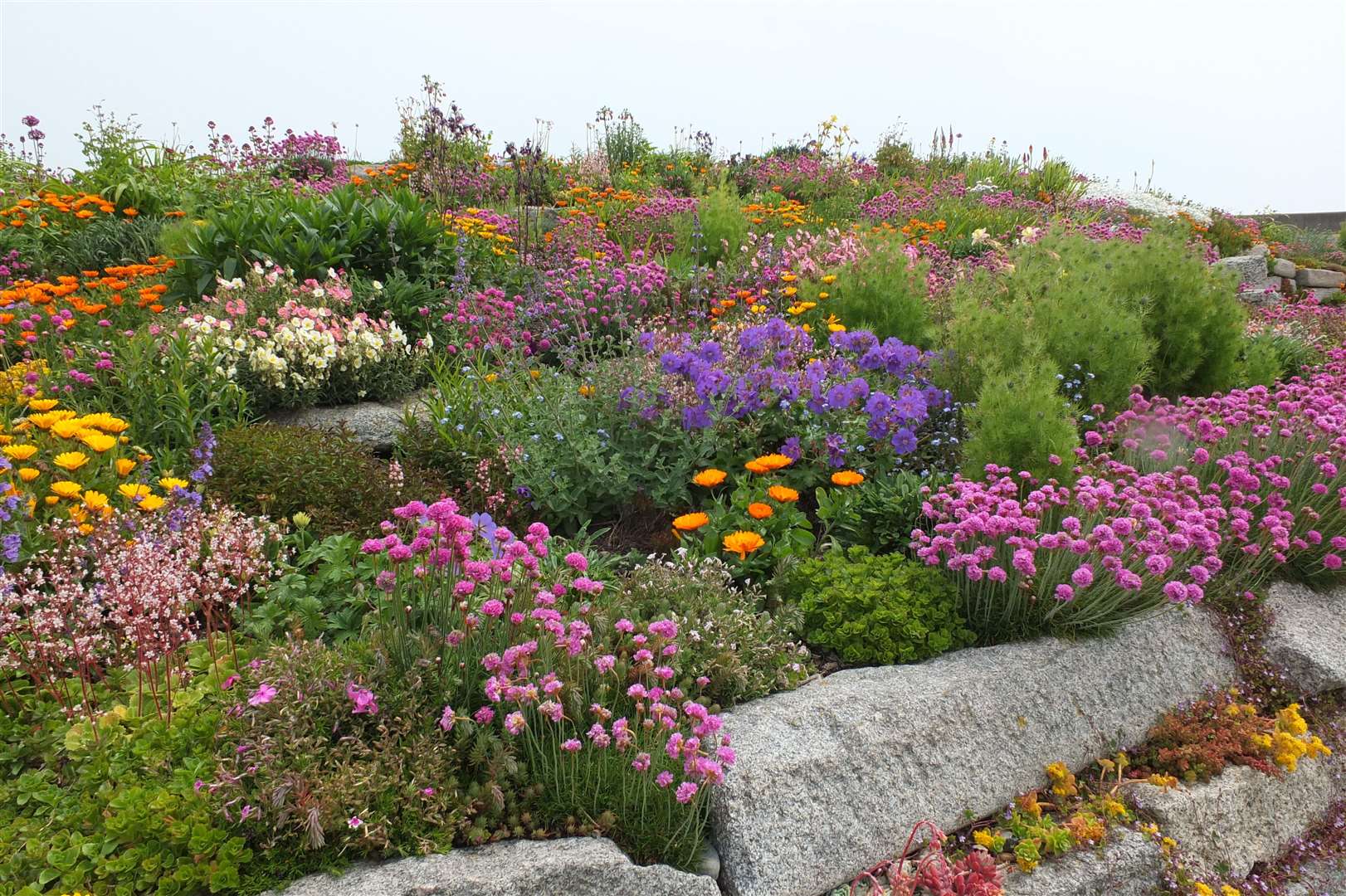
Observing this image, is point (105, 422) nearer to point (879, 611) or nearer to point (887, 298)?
point (879, 611)

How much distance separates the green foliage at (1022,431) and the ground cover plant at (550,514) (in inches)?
0.7

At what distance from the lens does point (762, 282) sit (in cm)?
802

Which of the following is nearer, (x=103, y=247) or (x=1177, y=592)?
(x=1177, y=592)

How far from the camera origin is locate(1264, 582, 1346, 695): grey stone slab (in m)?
4.38

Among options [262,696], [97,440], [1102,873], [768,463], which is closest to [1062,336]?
[768,463]

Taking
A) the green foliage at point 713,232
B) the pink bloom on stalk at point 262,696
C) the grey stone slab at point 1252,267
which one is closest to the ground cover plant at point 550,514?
the pink bloom on stalk at point 262,696

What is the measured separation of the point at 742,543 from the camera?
4.00 metres

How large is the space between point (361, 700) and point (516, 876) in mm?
645

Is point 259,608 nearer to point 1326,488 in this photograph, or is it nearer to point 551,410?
point 551,410

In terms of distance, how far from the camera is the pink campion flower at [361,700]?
262 cm

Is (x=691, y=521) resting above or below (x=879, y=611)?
above

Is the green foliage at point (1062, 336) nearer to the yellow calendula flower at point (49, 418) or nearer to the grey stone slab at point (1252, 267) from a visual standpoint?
the yellow calendula flower at point (49, 418)

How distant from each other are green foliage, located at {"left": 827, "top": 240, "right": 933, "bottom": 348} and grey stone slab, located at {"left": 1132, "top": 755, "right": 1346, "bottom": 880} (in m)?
3.48

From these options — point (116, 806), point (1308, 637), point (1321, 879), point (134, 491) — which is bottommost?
point (1321, 879)
